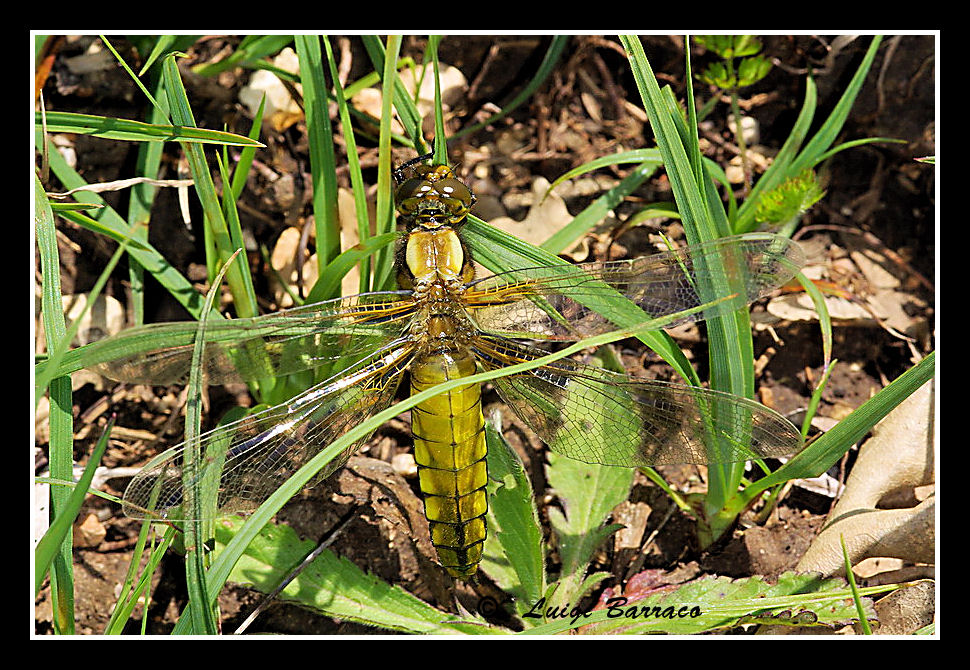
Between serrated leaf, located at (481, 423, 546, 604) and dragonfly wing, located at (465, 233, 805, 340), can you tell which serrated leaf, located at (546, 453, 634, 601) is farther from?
dragonfly wing, located at (465, 233, 805, 340)

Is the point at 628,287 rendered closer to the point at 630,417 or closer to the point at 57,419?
the point at 630,417

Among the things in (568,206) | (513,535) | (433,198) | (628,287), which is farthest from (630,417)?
(568,206)

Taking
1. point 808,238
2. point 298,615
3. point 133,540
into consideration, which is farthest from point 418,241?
point 808,238

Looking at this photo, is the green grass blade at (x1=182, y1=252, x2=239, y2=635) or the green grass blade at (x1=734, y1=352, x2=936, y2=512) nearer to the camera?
the green grass blade at (x1=182, y1=252, x2=239, y2=635)

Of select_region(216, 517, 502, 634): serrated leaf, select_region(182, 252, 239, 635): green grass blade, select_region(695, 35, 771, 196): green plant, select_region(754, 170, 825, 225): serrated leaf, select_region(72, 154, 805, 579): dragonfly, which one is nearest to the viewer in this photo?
select_region(182, 252, 239, 635): green grass blade

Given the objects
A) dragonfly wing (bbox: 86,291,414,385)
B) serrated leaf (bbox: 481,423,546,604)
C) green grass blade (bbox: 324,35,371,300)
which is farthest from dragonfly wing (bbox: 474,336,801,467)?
green grass blade (bbox: 324,35,371,300)

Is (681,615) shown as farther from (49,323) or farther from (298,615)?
(49,323)

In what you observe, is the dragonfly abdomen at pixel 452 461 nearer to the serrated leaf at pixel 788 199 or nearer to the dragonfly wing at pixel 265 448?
the dragonfly wing at pixel 265 448

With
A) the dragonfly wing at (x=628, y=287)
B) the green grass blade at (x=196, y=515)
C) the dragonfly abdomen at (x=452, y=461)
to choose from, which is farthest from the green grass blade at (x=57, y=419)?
the dragonfly wing at (x=628, y=287)
